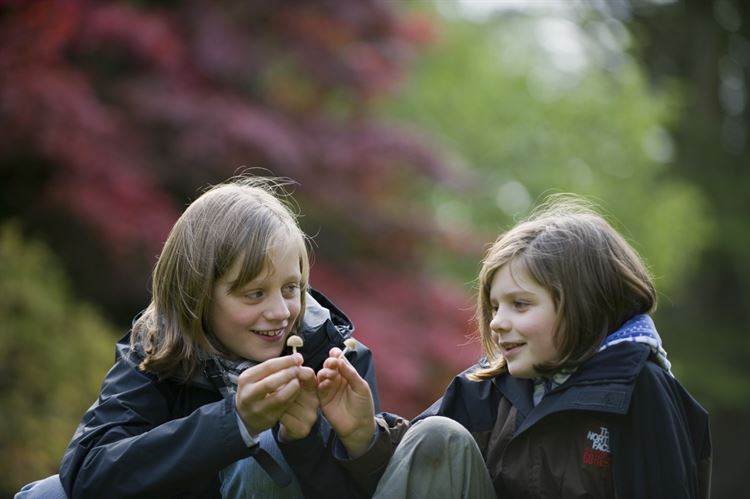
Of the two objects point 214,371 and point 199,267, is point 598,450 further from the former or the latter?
point 199,267

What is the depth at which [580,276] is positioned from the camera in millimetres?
2770

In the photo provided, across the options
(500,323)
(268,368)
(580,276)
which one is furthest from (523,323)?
(268,368)

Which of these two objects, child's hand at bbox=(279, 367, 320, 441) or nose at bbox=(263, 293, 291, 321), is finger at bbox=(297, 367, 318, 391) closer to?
child's hand at bbox=(279, 367, 320, 441)

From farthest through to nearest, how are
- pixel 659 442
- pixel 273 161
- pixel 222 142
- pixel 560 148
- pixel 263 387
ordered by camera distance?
pixel 560 148 < pixel 273 161 < pixel 222 142 < pixel 659 442 < pixel 263 387

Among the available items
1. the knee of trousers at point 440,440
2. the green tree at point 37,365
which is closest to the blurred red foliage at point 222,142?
the green tree at point 37,365

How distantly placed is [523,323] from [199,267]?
2.75 ft

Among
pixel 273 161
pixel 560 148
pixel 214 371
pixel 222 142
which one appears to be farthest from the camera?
pixel 560 148

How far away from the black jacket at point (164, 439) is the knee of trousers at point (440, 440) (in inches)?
12.3

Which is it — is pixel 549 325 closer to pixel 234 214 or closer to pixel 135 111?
pixel 234 214

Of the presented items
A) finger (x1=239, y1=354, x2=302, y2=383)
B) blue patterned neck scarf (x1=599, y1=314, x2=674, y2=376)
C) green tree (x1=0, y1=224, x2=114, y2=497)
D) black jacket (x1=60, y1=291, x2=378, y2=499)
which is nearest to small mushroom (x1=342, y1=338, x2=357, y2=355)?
black jacket (x1=60, y1=291, x2=378, y2=499)

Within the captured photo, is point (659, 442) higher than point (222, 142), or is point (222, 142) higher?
point (222, 142)

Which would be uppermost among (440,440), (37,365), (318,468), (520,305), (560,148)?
(560,148)

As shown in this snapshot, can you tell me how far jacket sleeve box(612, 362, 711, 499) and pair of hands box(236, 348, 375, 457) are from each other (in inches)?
24.0

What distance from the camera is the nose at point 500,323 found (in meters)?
2.77
